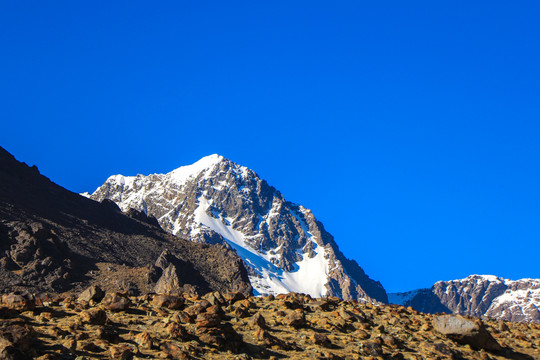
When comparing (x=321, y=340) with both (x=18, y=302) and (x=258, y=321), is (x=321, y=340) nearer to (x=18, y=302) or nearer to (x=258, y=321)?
(x=258, y=321)

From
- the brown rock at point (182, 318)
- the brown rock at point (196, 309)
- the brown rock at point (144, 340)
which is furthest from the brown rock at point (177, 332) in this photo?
the brown rock at point (196, 309)

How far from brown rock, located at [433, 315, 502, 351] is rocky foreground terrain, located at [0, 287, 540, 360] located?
0.04 m

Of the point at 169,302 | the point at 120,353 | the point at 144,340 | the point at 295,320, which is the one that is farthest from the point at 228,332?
the point at 169,302

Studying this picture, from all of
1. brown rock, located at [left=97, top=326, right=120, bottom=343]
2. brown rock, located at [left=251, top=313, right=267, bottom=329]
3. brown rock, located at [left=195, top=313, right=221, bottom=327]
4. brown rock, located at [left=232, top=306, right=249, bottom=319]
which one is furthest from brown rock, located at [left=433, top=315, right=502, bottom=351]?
brown rock, located at [left=97, top=326, right=120, bottom=343]

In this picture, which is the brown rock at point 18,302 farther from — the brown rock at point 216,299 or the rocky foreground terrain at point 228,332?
the brown rock at point 216,299

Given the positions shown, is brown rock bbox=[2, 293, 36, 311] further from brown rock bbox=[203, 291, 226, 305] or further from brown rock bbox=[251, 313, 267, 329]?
brown rock bbox=[251, 313, 267, 329]

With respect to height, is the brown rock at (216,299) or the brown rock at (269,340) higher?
the brown rock at (216,299)

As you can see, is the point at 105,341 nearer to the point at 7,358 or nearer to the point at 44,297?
the point at 7,358

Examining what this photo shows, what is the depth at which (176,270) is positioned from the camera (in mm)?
109250

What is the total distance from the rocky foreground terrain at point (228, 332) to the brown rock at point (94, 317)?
36 mm

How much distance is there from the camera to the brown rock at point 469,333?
91.2 ft

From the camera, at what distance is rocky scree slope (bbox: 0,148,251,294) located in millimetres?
98812

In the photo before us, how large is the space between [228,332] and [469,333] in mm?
12083

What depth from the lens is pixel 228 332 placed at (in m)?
22.0
